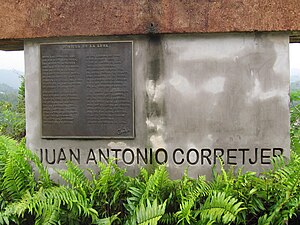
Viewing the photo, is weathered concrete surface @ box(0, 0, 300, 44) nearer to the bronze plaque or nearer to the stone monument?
the stone monument

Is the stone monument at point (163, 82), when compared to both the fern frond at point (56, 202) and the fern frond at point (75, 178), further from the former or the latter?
the fern frond at point (56, 202)

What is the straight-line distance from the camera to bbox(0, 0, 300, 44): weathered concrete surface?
14.6ft

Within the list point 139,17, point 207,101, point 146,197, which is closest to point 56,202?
point 146,197

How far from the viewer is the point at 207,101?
15.1ft

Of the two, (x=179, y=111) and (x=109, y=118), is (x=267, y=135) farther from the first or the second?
(x=109, y=118)

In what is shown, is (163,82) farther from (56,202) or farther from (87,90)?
(56,202)

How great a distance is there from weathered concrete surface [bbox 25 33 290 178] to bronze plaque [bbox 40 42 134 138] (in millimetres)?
106

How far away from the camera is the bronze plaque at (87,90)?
4.62 m

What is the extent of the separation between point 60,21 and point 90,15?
345mm

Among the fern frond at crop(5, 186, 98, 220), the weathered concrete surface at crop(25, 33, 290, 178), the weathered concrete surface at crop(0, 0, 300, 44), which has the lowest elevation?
the fern frond at crop(5, 186, 98, 220)

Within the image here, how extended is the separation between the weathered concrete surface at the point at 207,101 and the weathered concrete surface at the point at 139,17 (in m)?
0.12

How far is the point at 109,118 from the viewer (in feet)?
15.3

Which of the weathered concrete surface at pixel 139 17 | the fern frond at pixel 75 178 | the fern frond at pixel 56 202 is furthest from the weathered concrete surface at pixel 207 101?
the fern frond at pixel 56 202

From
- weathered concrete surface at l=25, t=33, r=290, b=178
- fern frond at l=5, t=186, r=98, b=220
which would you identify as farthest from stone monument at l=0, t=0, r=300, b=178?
fern frond at l=5, t=186, r=98, b=220
